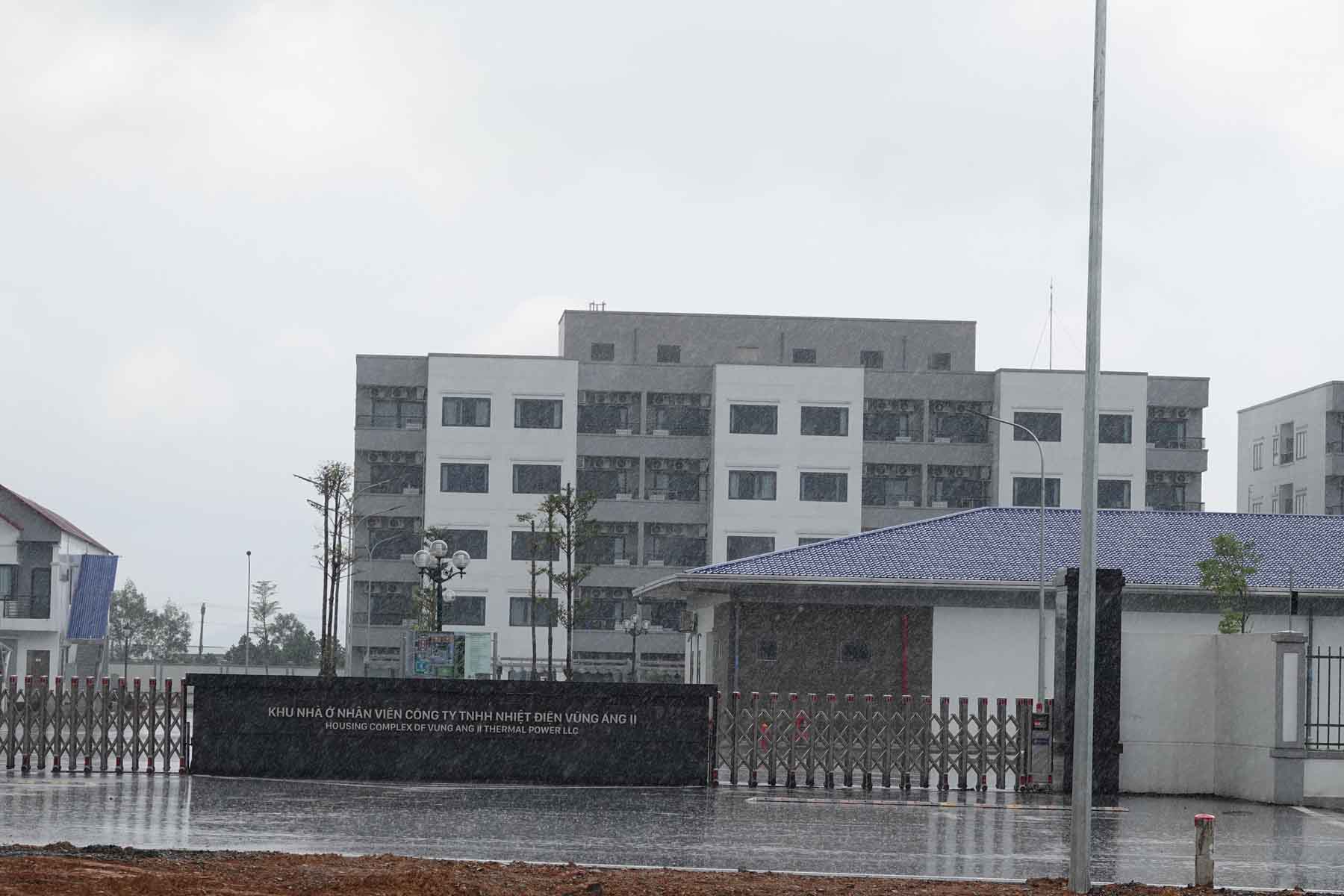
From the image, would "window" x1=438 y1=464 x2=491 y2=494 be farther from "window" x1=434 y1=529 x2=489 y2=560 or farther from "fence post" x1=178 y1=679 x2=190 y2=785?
"fence post" x1=178 y1=679 x2=190 y2=785

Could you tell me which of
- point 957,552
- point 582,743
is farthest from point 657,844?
point 957,552

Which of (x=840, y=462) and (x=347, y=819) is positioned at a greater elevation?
(x=840, y=462)

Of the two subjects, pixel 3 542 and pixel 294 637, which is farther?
pixel 294 637

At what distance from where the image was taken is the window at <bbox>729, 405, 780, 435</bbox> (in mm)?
84750

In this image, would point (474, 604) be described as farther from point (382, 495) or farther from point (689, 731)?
point (689, 731)

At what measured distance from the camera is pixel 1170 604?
146 ft

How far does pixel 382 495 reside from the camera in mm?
86438

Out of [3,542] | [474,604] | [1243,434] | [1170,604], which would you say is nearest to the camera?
[1170,604]

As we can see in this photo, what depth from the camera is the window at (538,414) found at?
85438 millimetres

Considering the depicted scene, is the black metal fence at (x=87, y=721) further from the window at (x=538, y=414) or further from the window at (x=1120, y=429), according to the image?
the window at (x=1120, y=429)

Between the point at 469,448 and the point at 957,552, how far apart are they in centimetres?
4338

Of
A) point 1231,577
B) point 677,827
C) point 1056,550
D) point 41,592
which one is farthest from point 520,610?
point 677,827

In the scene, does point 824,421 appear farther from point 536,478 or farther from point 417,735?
point 417,735

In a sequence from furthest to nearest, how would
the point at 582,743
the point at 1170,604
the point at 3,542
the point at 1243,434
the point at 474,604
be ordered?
1. the point at 1243,434
2. the point at 474,604
3. the point at 3,542
4. the point at 1170,604
5. the point at 582,743
